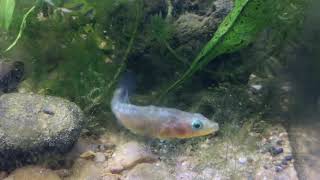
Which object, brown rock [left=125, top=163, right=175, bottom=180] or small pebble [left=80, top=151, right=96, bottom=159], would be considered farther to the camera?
small pebble [left=80, top=151, right=96, bottom=159]

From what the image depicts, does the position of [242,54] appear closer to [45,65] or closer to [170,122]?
[170,122]

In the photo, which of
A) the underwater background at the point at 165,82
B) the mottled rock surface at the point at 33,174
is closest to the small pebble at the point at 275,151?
the underwater background at the point at 165,82

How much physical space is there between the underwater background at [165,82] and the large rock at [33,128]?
14mm

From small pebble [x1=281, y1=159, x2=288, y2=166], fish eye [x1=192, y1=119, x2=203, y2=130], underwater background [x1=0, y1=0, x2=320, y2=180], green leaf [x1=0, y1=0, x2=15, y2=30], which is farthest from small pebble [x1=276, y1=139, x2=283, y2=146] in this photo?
green leaf [x1=0, y1=0, x2=15, y2=30]

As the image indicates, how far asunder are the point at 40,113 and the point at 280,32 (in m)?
2.74

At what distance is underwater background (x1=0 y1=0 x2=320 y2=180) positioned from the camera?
3682 millimetres

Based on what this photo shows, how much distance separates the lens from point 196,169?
378 centimetres

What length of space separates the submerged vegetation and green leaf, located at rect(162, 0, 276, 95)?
0.85 feet

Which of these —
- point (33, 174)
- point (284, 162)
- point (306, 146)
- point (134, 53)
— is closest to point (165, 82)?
point (134, 53)

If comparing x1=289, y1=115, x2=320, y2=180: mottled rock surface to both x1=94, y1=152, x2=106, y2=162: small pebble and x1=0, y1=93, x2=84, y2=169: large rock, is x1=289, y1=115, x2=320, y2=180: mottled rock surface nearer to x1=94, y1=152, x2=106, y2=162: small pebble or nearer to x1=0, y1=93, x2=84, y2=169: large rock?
x1=94, y1=152, x2=106, y2=162: small pebble

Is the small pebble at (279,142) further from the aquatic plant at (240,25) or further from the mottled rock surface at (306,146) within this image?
the aquatic plant at (240,25)

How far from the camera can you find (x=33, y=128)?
3.54 meters

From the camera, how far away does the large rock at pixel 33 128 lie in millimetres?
3461

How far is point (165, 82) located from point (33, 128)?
1.63 meters
